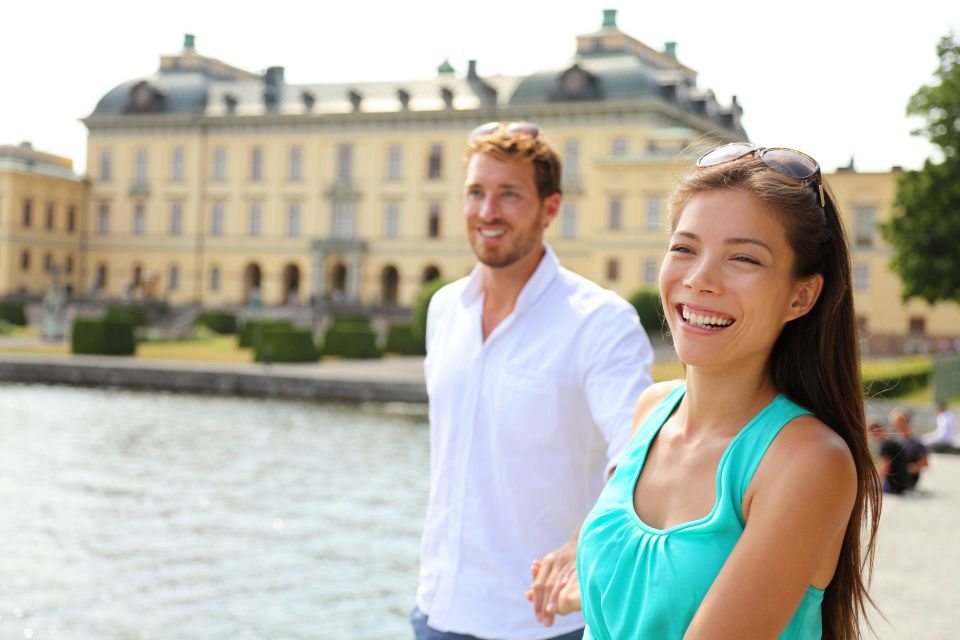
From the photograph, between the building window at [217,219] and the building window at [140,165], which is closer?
the building window at [217,219]

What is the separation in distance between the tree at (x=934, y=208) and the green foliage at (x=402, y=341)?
13.2 m

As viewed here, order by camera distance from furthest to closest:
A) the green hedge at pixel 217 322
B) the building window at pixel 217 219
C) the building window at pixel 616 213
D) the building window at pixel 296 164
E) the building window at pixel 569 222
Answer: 1. the building window at pixel 217 219
2. the building window at pixel 296 164
3. the building window at pixel 569 222
4. the building window at pixel 616 213
5. the green hedge at pixel 217 322

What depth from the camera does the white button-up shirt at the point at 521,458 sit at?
2.58m

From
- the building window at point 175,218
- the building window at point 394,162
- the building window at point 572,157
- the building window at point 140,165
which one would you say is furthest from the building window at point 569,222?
the building window at point 140,165

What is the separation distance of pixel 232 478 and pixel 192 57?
4806cm

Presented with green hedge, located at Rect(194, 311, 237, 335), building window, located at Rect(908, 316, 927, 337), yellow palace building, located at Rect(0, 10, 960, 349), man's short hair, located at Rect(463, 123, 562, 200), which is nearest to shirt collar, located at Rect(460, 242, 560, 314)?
man's short hair, located at Rect(463, 123, 562, 200)

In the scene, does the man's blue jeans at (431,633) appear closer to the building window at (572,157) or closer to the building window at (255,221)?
the building window at (572,157)

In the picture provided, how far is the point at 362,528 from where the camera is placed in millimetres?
10414

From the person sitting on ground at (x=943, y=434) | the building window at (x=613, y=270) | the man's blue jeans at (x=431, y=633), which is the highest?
the building window at (x=613, y=270)

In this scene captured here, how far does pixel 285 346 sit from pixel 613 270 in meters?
17.9

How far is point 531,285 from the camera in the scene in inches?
110

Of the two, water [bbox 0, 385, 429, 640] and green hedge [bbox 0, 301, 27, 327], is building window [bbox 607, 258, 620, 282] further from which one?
water [bbox 0, 385, 429, 640]

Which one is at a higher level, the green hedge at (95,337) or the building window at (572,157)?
the building window at (572,157)

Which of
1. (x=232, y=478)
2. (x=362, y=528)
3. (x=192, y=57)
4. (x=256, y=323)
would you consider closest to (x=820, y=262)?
(x=362, y=528)
